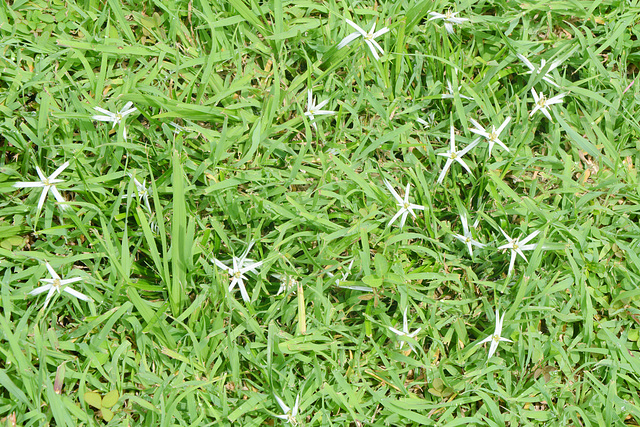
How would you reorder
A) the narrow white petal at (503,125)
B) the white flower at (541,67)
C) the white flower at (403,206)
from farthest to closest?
1. the white flower at (541,67)
2. the narrow white petal at (503,125)
3. the white flower at (403,206)

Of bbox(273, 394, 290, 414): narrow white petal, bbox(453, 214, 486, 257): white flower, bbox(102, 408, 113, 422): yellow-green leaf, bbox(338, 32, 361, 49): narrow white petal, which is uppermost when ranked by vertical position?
bbox(338, 32, 361, 49): narrow white petal

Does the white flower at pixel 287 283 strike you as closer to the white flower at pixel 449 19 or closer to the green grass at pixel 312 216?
the green grass at pixel 312 216

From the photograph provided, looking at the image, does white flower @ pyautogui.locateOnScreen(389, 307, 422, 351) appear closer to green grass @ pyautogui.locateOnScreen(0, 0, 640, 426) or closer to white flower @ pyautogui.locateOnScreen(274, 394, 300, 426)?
green grass @ pyautogui.locateOnScreen(0, 0, 640, 426)

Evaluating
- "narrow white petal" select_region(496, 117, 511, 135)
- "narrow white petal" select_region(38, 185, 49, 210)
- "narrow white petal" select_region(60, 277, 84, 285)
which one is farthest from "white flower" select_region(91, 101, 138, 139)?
"narrow white petal" select_region(496, 117, 511, 135)

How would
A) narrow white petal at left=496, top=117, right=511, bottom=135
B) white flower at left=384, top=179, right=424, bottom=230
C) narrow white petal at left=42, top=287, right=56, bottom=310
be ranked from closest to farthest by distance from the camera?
1. narrow white petal at left=42, top=287, right=56, bottom=310
2. white flower at left=384, top=179, right=424, bottom=230
3. narrow white petal at left=496, top=117, right=511, bottom=135

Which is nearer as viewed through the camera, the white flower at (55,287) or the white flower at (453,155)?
the white flower at (55,287)

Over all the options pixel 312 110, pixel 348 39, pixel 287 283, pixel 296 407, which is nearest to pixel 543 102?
pixel 348 39

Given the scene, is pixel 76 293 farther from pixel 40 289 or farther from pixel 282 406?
pixel 282 406

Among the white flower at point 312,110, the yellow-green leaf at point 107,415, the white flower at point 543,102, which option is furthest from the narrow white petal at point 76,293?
the white flower at point 543,102
